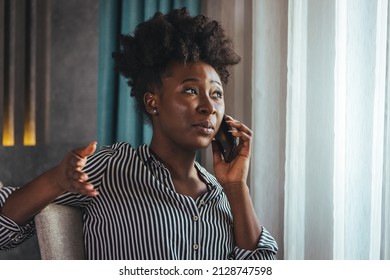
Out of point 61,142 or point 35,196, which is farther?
point 61,142

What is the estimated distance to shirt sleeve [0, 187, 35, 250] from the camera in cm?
101

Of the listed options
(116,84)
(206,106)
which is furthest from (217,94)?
(116,84)

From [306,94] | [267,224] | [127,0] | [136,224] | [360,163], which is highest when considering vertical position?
[127,0]

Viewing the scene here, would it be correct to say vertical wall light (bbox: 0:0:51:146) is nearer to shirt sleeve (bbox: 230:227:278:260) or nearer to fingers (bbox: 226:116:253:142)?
fingers (bbox: 226:116:253:142)

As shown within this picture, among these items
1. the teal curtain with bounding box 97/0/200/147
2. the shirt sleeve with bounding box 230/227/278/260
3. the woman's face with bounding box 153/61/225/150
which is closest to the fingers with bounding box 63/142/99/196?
the woman's face with bounding box 153/61/225/150

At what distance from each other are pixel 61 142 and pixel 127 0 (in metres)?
0.62

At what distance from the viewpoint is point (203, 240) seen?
3.62 feet

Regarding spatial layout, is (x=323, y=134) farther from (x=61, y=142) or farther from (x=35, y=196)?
(x=61, y=142)

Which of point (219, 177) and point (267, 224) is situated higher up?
point (219, 177)

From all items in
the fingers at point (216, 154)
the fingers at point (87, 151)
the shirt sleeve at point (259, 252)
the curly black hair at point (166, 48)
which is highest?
the curly black hair at point (166, 48)

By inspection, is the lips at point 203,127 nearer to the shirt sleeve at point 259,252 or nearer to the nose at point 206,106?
the nose at point 206,106

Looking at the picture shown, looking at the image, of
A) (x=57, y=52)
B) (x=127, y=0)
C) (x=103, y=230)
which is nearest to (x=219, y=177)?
(x=103, y=230)

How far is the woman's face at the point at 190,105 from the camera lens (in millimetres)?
1121

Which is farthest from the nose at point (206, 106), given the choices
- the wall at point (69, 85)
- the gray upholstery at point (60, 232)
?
the wall at point (69, 85)
